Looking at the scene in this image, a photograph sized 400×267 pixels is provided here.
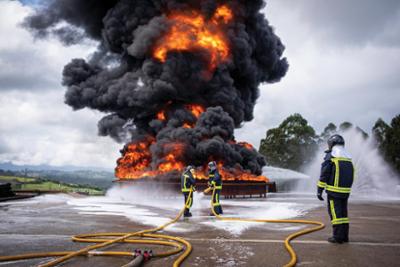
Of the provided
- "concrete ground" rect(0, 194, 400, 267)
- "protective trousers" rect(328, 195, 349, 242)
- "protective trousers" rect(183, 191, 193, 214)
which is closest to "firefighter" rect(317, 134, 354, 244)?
"protective trousers" rect(328, 195, 349, 242)

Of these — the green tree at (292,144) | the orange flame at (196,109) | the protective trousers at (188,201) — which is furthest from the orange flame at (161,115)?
the green tree at (292,144)

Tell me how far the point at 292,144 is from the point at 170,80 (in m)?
→ 37.0

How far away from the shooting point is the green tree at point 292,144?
194 feet

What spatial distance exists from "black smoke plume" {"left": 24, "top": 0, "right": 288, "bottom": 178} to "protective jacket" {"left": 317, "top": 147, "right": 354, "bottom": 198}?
19.4 m

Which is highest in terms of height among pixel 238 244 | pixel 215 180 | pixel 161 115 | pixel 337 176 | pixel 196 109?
pixel 196 109

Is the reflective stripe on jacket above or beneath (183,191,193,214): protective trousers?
above

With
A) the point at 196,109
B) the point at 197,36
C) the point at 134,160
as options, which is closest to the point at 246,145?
the point at 196,109

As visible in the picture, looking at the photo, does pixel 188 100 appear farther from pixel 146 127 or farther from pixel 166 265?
pixel 166 265

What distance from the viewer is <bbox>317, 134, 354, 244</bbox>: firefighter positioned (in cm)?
565

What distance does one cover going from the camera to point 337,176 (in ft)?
18.8

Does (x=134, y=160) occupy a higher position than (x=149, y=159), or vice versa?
(x=149, y=159)

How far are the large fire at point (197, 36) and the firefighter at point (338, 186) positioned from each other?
24843mm

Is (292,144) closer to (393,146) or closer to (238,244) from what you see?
(393,146)

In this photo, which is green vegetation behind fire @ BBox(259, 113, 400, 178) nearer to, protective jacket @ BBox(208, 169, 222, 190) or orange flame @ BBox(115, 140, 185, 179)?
orange flame @ BBox(115, 140, 185, 179)
